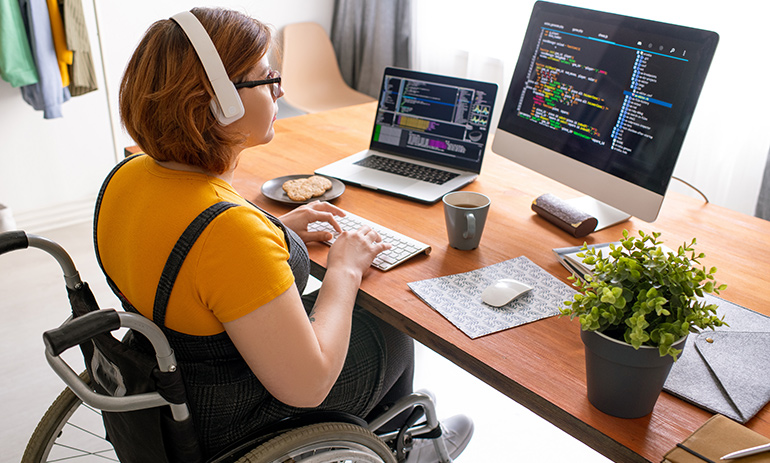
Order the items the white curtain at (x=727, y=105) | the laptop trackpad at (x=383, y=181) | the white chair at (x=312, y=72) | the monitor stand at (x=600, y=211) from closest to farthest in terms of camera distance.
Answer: the monitor stand at (x=600, y=211) → the laptop trackpad at (x=383, y=181) → the white curtain at (x=727, y=105) → the white chair at (x=312, y=72)

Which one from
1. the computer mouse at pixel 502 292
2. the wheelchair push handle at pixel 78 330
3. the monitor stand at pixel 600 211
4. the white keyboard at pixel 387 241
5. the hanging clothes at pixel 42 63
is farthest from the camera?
the hanging clothes at pixel 42 63

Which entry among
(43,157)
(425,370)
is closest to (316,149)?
(425,370)

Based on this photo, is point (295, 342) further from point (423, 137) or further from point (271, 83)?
point (423, 137)

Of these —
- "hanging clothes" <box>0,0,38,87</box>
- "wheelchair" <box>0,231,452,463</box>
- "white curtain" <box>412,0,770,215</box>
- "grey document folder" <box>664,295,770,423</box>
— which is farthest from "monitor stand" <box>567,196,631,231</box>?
"hanging clothes" <box>0,0,38,87</box>

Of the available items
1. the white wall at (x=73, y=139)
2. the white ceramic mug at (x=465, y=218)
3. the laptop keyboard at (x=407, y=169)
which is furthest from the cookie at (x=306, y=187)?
the white wall at (x=73, y=139)

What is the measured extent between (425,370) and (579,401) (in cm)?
129

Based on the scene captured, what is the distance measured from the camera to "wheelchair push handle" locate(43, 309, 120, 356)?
2.43 feet

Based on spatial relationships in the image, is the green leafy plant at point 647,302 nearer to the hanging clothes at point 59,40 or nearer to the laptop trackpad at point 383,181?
the laptop trackpad at point 383,181

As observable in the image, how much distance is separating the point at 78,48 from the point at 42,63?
156 mm

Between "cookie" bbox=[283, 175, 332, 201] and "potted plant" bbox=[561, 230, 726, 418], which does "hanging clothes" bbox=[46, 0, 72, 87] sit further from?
Result: "potted plant" bbox=[561, 230, 726, 418]

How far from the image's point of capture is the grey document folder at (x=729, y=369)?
2.91ft

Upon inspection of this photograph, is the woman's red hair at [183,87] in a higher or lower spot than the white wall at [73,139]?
higher

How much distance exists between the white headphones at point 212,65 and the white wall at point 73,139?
2183 millimetres

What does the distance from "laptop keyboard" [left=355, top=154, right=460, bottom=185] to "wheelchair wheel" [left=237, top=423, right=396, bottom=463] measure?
73 centimetres
